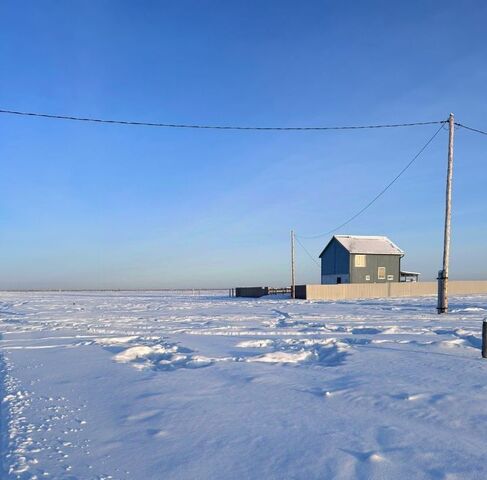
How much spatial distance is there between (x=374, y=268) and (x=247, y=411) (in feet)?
145

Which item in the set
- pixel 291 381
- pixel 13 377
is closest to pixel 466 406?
pixel 291 381

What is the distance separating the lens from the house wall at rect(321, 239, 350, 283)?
4753 centimetres

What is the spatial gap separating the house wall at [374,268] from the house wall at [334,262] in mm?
697

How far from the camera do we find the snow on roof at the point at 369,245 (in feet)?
156

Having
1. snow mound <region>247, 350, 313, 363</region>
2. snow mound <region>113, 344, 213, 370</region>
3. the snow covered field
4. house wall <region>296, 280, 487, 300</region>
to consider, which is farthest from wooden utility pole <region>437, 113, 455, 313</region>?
house wall <region>296, 280, 487, 300</region>

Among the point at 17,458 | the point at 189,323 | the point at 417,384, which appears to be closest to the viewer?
the point at 17,458

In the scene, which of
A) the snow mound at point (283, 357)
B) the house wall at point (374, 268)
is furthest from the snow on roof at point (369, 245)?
the snow mound at point (283, 357)

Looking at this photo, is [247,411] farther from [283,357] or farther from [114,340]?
[114,340]

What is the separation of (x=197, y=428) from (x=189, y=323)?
1276 centimetres

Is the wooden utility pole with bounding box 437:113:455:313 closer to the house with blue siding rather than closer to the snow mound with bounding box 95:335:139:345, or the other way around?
the snow mound with bounding box 95:335:139:345

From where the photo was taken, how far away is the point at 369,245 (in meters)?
48.7

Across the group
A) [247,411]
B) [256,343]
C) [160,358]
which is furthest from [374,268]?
[247,411]

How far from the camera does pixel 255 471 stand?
13.2ft

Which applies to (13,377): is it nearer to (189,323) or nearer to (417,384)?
(417,384)
